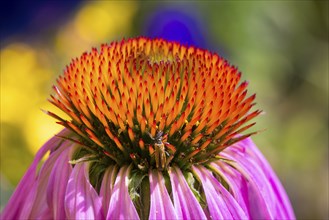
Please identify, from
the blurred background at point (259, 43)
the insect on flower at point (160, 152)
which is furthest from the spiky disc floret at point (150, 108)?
the blurred background at point (259, 43)

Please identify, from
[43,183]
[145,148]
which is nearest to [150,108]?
[145,148]

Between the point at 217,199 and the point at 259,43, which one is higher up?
the point at 259,43

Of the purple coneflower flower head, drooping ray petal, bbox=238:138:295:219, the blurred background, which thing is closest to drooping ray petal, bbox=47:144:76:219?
the purple coneflower flower head

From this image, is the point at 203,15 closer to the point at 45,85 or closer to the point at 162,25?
the point at 162,25

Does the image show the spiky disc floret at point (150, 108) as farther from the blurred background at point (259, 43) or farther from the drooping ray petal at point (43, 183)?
the blurred background at point (259, 43)

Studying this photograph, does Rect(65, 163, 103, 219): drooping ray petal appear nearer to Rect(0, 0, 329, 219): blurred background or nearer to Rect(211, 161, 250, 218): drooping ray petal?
Rect(211, 161, 250, 218): drooping ray petal

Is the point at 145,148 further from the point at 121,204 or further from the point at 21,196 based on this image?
the point at 21,196
